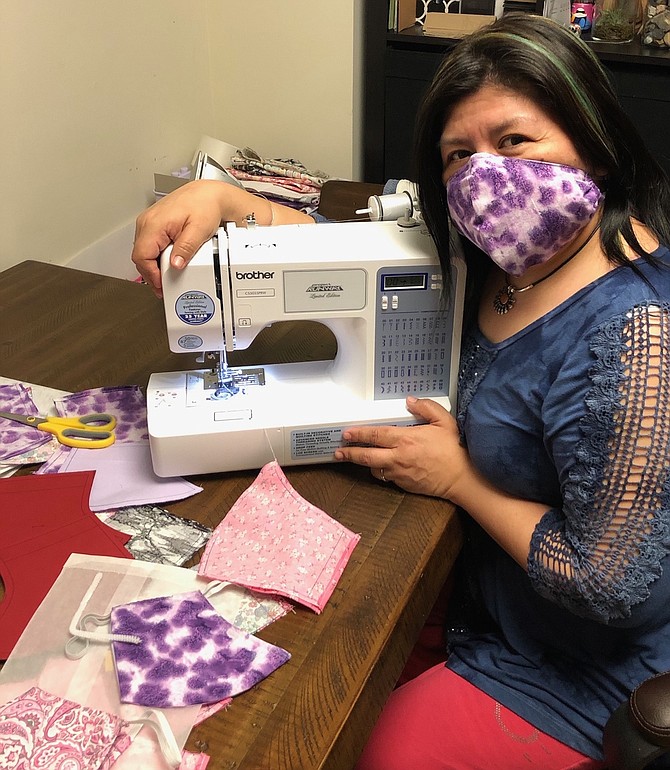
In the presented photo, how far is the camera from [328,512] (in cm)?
107

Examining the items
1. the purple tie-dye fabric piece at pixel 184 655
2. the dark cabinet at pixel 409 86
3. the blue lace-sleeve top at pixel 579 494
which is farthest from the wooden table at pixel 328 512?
the dark cabinet at pixel 409 86

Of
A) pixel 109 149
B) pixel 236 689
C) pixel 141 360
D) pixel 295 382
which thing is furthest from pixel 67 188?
A: pixel 236 689

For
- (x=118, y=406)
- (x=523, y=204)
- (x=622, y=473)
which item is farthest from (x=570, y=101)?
(x=118, y=406)

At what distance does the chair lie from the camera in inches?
32.0

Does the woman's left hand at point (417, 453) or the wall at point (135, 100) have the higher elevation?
the wall at point (135, 100)

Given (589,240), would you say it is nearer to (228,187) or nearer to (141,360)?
(228,187)

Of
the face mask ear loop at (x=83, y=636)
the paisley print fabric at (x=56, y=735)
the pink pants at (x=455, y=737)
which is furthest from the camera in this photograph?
the pink pants at (x=455, y=737)

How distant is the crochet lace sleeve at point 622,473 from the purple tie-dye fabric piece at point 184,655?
39 cm

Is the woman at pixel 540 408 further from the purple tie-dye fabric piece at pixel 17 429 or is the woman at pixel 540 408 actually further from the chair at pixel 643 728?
the purple tie-dye fabric piece at pixel 17 429

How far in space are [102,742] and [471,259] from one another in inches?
31.7

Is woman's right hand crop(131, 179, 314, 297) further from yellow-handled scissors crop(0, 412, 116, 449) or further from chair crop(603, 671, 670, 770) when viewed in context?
chair crop(603, 671, 670, 770)

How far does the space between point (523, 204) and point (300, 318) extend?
353 millimetres

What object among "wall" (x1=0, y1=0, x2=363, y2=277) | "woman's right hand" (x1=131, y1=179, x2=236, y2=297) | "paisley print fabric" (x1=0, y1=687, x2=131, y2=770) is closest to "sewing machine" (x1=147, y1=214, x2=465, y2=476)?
"woman's right hand" (x1=131, y1=179, x2=236, y2=297)

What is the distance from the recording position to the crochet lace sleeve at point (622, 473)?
0.87 meters
